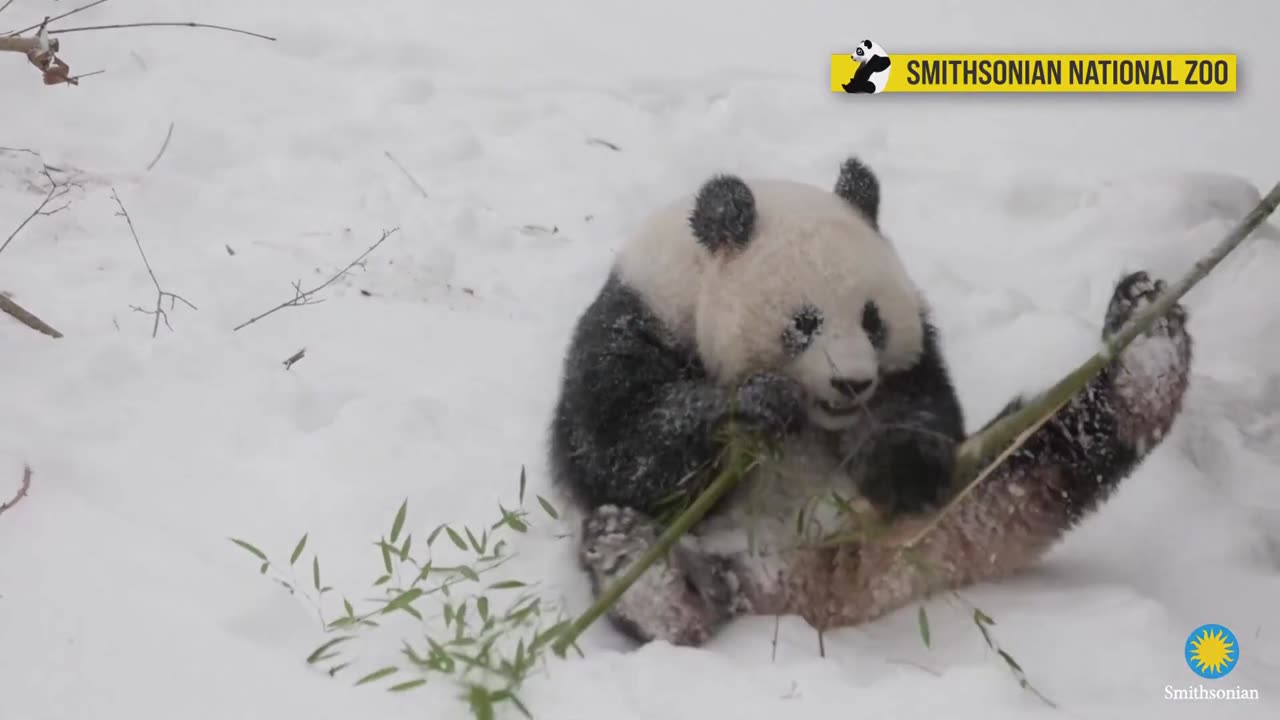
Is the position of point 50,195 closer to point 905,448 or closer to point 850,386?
point 850,386

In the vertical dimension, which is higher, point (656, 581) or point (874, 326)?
point (874, 326)

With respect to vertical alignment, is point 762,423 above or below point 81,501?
above

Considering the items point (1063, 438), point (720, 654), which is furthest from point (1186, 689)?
point (720, 654)

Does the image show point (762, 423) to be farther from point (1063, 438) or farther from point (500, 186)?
point (500, 186)

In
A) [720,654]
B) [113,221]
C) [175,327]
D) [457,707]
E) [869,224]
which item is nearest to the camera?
[457,707]

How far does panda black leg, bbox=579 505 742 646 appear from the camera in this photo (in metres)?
2.31

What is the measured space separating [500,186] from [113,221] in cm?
151

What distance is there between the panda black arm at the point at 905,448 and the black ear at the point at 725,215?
1.55ft

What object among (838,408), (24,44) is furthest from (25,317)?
(838,408)

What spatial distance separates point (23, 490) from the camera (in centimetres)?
236

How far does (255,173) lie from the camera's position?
4.48 m

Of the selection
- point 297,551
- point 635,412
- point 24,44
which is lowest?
point 297,551

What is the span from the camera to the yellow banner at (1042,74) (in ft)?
16.1

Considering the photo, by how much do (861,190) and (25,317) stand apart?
229cm
